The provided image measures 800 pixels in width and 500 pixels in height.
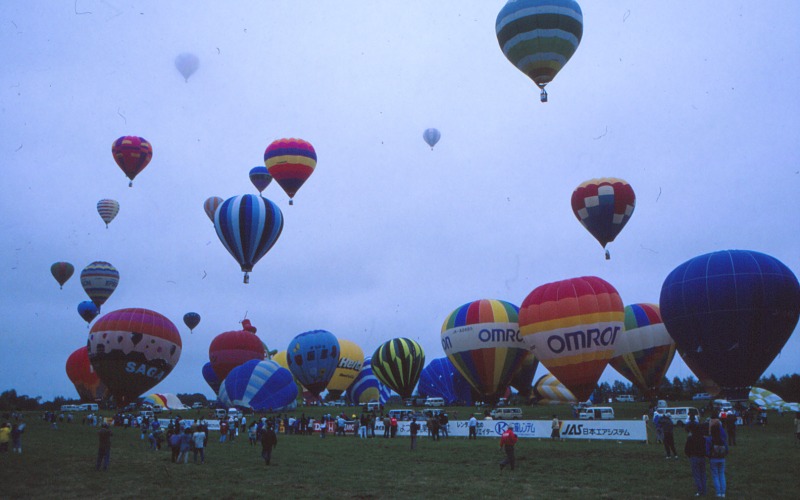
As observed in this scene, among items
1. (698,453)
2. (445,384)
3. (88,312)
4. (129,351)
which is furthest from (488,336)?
(88,312)

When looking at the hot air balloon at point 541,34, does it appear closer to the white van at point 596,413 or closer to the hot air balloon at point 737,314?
the hot air balloon at point 737,314

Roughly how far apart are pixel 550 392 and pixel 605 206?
2587 cm

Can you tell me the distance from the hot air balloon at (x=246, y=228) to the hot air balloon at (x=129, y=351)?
767cm

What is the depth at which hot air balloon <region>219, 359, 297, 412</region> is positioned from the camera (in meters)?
47.8

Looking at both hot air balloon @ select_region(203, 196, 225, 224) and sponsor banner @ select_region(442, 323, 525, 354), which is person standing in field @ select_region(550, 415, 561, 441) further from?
hot air balloon @ select_region(203, 196, 225, 224)

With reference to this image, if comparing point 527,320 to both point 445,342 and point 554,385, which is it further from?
point 554,385

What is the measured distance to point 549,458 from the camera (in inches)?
758

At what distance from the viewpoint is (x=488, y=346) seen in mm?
43312

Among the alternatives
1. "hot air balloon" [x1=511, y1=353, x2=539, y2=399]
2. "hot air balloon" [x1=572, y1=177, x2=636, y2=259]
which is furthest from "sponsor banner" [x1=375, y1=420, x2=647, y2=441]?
"hot air balloon" [x1=511, y1=353, x2=539, y2=399]

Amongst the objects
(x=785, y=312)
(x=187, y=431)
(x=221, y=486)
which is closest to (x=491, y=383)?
(x=785, y=312)

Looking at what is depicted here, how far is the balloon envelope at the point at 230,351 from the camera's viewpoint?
2484 inches

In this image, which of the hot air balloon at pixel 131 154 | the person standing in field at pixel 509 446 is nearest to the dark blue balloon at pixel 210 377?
the hot air balloon at pixel 131 154

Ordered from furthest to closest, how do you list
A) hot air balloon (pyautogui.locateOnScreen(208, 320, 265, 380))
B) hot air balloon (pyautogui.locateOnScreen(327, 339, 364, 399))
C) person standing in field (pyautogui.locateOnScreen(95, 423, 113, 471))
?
hot air balloon (pyautogui.locateOnScreen(327, 339, 364, 399)) < hot air balloon (pyautogui.locateOnScreen(208, 320, 265, 380)) < person standing in field (pyautogui.locateOnScreen(95, 423, 113, 471))

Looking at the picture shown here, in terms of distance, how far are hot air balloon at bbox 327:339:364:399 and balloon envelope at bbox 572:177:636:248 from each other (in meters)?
32.2
